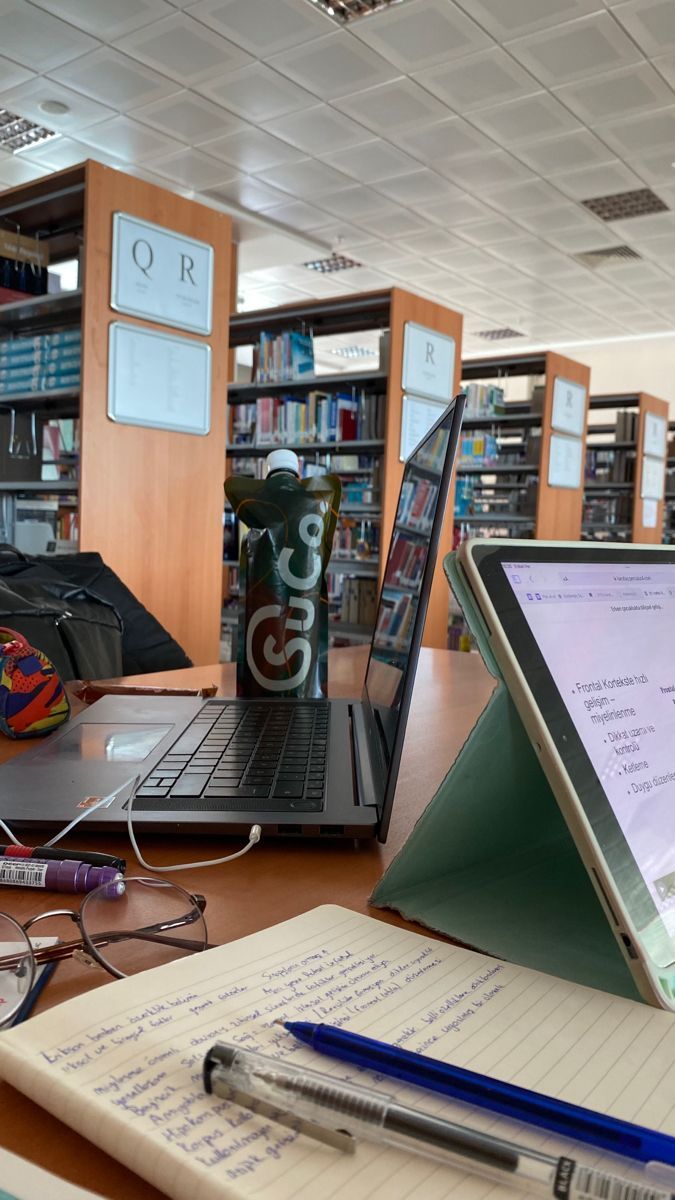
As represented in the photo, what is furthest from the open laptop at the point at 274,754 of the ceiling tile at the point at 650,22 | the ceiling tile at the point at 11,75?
the ceiling tile at the point at 11,75

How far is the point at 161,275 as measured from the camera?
11.0ft

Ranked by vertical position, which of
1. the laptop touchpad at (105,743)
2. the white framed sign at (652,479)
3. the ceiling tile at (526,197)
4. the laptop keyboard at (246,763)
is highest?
the ceiling tile at (526,197)

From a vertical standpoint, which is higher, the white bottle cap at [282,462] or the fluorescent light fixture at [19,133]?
the fluorescent light fixture at [19,133]

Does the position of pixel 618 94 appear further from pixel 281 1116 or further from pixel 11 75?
pixel 281 1116

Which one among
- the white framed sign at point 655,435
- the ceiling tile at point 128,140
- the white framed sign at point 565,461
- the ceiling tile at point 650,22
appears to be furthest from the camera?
the white framed sign at point 655,435

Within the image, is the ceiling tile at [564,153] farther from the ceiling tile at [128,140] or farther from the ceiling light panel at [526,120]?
the ceiling tile at [128,140]

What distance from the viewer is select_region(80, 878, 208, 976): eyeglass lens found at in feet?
1.40

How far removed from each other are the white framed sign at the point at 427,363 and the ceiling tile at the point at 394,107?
1.37 m

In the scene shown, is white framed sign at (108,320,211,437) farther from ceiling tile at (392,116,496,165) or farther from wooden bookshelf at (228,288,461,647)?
ceiling tile at (392,116,496,165)

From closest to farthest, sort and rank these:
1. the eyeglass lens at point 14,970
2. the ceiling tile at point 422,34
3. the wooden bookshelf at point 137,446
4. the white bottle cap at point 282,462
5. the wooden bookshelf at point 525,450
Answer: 1. the eyeglass lens at point 14,970
2. the white bottle cap at point 282,462
3. the wooden bookshelf at point 137,446
4. the ceiling tile at point 422,34
5. the wooden bookshelf at point 525,450

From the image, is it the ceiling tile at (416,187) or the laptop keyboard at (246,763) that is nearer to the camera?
the laptop keyboard at (246,763)

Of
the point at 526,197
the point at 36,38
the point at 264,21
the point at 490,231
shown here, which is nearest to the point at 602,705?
the point at 264,21

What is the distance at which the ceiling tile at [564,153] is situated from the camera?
5.18 m

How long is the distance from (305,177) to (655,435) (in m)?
3.78
